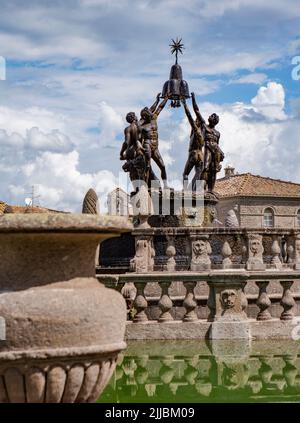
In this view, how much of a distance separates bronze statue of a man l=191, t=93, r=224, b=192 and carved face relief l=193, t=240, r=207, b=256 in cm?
590

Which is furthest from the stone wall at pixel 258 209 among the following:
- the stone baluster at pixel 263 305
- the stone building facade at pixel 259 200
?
the stone baluster at pixel 263 305

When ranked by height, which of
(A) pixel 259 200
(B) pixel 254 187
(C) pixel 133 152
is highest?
(B) pixel 254 187

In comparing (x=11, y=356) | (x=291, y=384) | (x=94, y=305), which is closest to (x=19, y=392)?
(x=11, y=356)

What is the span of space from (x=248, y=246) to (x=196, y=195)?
4.90 meters

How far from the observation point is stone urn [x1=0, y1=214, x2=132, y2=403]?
4.80 meters

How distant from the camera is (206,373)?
28.7 feet

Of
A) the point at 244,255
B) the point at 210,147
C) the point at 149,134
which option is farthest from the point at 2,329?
the point at 210,147

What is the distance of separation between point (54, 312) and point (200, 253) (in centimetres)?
1090

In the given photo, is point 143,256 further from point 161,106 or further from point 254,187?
point 254,187

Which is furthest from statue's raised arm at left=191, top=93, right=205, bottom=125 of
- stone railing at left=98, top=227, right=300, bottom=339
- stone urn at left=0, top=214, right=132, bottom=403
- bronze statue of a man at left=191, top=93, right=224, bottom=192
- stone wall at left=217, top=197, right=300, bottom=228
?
stone wall at left=217, top=197, right=300, bottom=228

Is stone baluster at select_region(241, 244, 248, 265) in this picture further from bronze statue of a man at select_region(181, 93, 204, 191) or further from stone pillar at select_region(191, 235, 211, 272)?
bronze statue of a man at select_region(181, 93, 204, 191)

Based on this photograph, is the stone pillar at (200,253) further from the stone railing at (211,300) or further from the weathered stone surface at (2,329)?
the weathered stone surface at (2,329)

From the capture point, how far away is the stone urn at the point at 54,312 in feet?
15.8
